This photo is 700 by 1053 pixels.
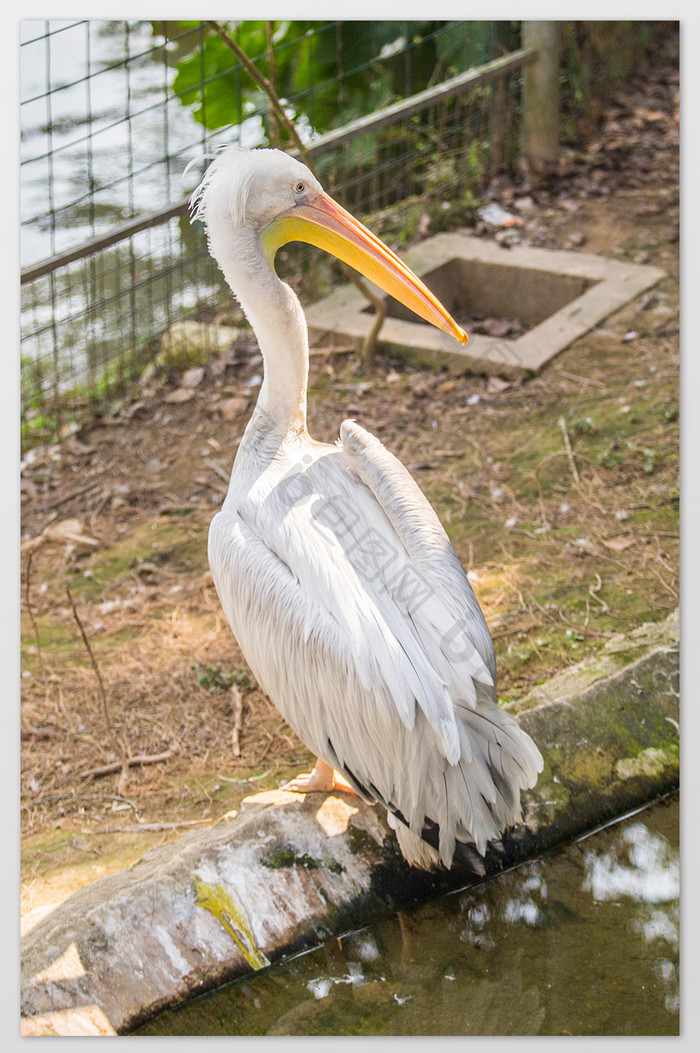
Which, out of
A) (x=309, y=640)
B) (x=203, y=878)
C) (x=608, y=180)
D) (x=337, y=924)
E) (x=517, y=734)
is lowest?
(x=337, y=924)

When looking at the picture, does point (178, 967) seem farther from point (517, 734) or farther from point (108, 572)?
point (108, 572)

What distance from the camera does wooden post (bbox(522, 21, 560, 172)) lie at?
3.37 meters

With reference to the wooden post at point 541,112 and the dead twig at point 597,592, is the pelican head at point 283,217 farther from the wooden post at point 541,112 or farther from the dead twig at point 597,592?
the wooden post at point 541,112

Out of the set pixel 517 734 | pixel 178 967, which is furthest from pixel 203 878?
pixel 517 734

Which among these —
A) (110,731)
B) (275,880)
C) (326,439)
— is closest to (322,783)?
(275,880)

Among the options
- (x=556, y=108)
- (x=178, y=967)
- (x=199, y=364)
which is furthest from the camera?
(x=199, y=364)

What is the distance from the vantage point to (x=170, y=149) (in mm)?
3199

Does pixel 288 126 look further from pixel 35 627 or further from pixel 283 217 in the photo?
pixel 35 627

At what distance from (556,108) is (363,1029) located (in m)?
2.94

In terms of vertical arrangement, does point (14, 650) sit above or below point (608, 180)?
below

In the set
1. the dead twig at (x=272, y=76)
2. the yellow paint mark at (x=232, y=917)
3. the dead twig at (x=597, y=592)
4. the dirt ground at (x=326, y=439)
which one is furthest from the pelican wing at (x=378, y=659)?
the dead twig at (x=272, y=76)

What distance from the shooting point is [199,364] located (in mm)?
3871

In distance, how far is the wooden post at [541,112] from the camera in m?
3.37

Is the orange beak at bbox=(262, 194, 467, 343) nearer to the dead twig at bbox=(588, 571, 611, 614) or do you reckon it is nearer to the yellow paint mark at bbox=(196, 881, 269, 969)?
the dead twig at bbox=(588, 571, 611, 614)
